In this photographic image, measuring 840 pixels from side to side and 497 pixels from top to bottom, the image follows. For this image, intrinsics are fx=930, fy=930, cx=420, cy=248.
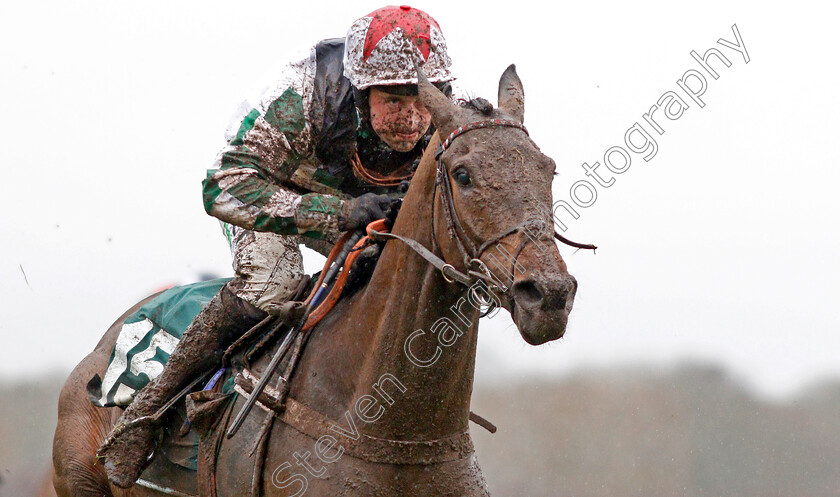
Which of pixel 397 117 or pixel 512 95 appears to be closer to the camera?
pixel 512 95

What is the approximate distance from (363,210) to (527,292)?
3.88ft

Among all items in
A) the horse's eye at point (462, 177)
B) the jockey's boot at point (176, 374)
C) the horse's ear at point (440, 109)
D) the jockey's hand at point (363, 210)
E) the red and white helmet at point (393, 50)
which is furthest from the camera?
the jockey's boot at point (176, 374)

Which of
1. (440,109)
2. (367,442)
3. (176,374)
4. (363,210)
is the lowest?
(176,374)

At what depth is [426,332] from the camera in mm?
3418

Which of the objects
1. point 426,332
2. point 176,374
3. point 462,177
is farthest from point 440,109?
point 176,374

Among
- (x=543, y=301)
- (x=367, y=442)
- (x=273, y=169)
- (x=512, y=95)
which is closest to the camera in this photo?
(x=543, y=301)

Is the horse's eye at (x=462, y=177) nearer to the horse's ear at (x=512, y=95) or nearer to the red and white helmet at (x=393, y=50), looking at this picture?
the horse's ear at (x=512, y=95)

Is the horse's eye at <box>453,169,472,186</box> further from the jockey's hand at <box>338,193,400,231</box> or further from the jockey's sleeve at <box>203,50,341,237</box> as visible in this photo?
the jockey's sleeve at <box>203,50,341,237</box>

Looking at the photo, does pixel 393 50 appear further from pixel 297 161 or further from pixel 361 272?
pixel 361 272

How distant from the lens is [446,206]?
322 cm

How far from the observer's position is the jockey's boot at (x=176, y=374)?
429cm

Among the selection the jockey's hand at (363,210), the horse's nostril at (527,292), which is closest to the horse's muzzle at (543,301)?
the horse's nostril at (527,292)

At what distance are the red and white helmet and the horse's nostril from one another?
151 centimetres

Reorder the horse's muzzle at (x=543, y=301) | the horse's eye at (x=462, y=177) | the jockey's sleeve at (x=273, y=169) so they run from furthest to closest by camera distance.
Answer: the jockey's sleeve at (x=273, y=169)
the horse's eye at (x=462, y=177)
the horse's muzzle at (x=543, y=301)
